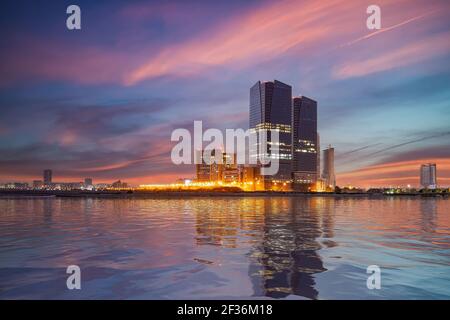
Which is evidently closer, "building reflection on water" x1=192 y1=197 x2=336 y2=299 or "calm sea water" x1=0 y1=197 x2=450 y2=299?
"calm sea water" x1=0 y1=197 x2=450 y2=299

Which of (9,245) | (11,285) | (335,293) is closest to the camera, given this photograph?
(335,293)

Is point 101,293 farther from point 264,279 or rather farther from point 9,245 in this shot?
point 9,245

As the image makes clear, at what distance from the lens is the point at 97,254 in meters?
19.6

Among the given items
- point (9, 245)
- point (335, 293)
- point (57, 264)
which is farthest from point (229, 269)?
point (9, 245)

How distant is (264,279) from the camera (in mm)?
14039

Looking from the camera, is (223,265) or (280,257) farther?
(280,257)

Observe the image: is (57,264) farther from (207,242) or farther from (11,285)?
(207,242)

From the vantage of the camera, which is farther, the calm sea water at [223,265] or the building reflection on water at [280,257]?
the building reflection on water at [280,257]

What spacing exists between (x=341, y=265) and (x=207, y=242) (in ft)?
31.6

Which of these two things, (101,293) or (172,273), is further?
(172,273)

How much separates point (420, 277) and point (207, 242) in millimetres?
12865
